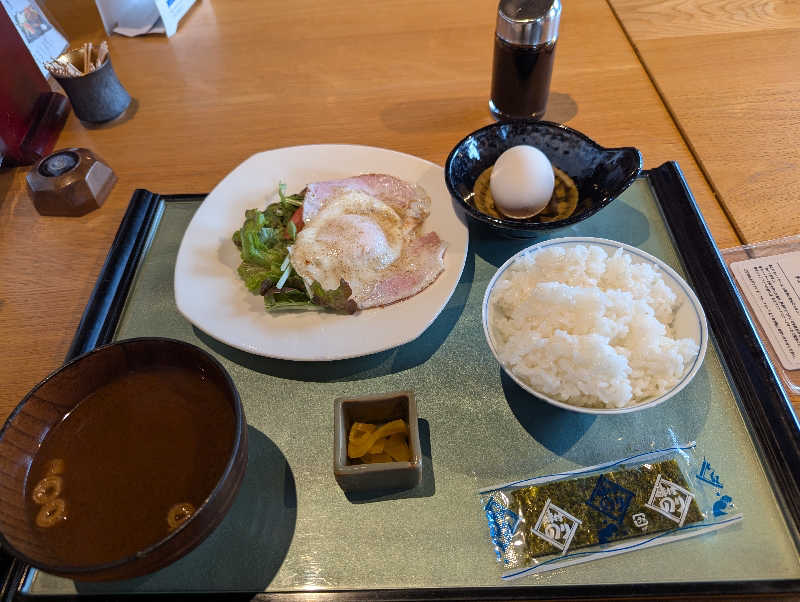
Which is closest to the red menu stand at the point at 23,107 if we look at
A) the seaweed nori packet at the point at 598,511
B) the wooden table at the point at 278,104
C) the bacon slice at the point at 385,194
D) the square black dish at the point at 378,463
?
the wooden table at the point at 278,104

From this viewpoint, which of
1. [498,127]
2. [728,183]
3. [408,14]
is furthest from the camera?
[408,14]

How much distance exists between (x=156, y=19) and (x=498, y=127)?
202 cm

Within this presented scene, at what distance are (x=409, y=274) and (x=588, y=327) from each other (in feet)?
1.63

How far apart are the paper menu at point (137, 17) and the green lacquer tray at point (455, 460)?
1.67 m

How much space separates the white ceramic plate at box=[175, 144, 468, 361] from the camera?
1.32 metres

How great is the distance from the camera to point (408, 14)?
255 cm

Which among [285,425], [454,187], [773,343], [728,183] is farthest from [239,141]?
[773,343]

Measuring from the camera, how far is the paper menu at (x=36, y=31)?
219cm

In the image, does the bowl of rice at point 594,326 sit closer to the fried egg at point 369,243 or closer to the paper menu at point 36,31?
the fried egg at point 369,243

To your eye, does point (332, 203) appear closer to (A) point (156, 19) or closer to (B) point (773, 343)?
(B) point (773, 343)

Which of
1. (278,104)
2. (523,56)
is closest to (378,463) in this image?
(523,56)

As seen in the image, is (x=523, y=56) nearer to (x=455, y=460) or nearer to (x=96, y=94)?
(x=455, y=460)

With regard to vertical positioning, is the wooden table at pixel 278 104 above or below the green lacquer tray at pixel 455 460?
above

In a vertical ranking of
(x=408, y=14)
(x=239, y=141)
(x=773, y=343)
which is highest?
(x=408, y=14)
